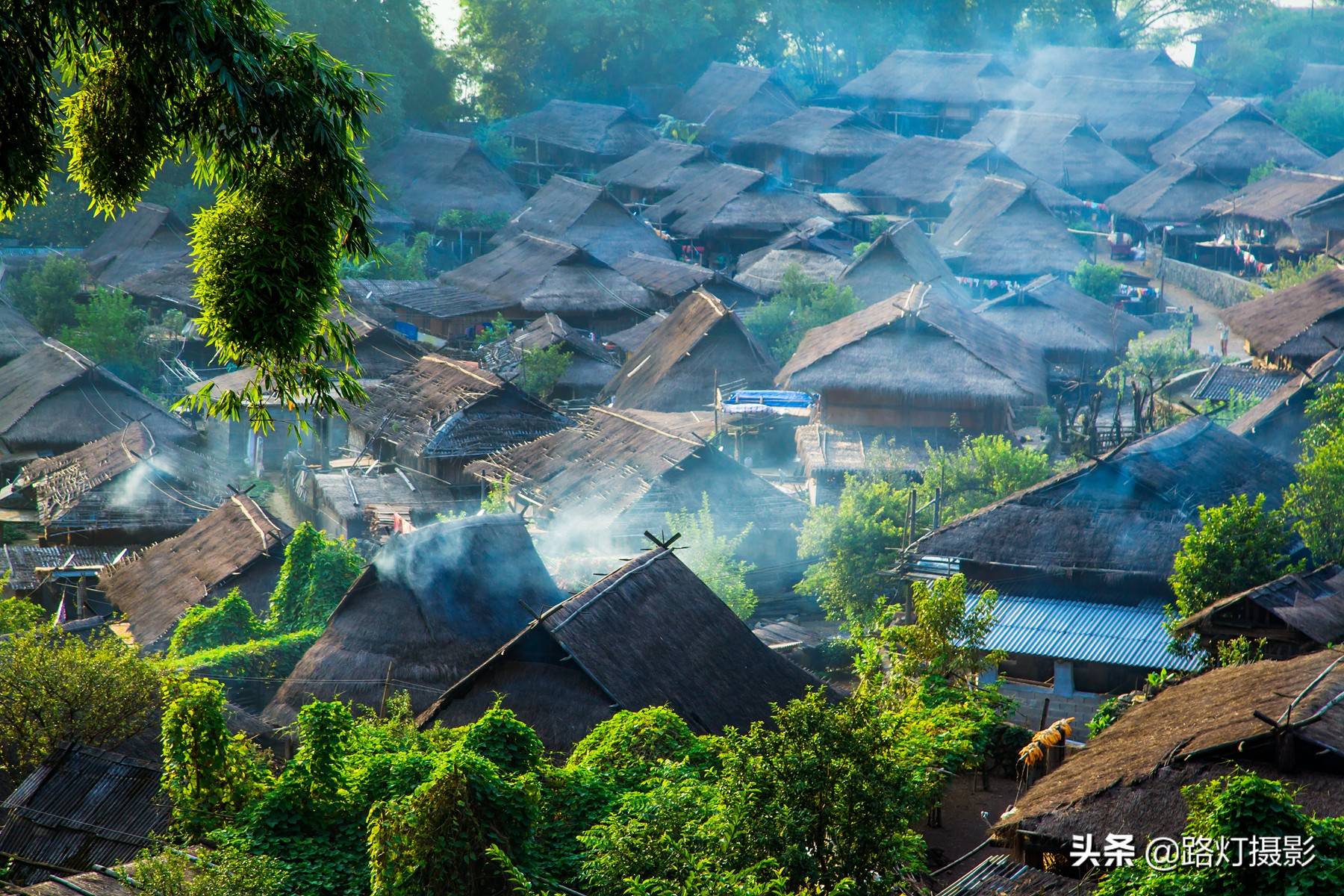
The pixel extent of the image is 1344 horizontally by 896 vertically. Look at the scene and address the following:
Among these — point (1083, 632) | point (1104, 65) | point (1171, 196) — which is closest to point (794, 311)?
point (1171, 196)

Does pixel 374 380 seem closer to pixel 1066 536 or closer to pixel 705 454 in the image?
pixel 705 454

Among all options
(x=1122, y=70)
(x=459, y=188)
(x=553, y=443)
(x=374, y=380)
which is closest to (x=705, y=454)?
(x=553, y=443)

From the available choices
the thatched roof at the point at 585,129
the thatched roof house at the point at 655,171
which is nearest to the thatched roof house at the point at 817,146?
the thatched roof house at the point at 655,171

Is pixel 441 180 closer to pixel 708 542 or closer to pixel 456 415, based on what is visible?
pixel 456 415

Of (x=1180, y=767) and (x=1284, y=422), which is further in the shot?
(x=1284, y=422)

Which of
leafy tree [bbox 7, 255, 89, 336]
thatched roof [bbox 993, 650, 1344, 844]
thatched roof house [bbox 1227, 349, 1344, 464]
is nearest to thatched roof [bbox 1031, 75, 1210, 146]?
thatched roof house [bbox 1227, 349, 1344, 464]

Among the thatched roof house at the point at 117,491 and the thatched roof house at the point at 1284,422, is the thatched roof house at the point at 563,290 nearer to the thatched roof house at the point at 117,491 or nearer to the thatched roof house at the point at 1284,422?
the thatched roof house at the point at 117,491
